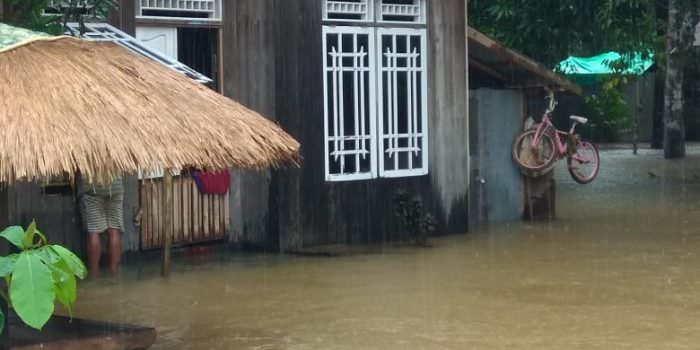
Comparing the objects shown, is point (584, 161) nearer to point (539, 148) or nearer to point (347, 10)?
point (539, 148)

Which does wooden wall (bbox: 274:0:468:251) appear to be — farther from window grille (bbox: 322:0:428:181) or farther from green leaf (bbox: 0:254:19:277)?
green leaf (bbox: 0:254:19:277)

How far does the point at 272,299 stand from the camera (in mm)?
11211

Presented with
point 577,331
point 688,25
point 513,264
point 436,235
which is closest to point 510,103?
point 436,235

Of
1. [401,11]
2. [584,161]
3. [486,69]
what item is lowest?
[584,161]

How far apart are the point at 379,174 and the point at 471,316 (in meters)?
4.36

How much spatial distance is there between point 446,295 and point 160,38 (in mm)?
3916

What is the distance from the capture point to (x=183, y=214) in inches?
531

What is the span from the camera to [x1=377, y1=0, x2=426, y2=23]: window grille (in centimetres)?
1455

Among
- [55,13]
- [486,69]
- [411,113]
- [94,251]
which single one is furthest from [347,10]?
[94,251]

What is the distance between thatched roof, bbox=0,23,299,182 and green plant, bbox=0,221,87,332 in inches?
50.1

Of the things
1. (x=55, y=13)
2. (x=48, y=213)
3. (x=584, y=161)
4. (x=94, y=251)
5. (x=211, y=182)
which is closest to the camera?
(x=55, y=13)

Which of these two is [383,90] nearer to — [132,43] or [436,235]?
[436,235]

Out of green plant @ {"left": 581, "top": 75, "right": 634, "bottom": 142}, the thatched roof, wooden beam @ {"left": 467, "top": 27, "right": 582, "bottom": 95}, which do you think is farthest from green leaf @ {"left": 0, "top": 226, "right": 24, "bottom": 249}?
green plant @ {"left": 581, "top": 75, "right": 634, "bottom": 142}

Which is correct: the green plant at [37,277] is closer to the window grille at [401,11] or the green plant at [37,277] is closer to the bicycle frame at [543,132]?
the window grille at [401,11]
